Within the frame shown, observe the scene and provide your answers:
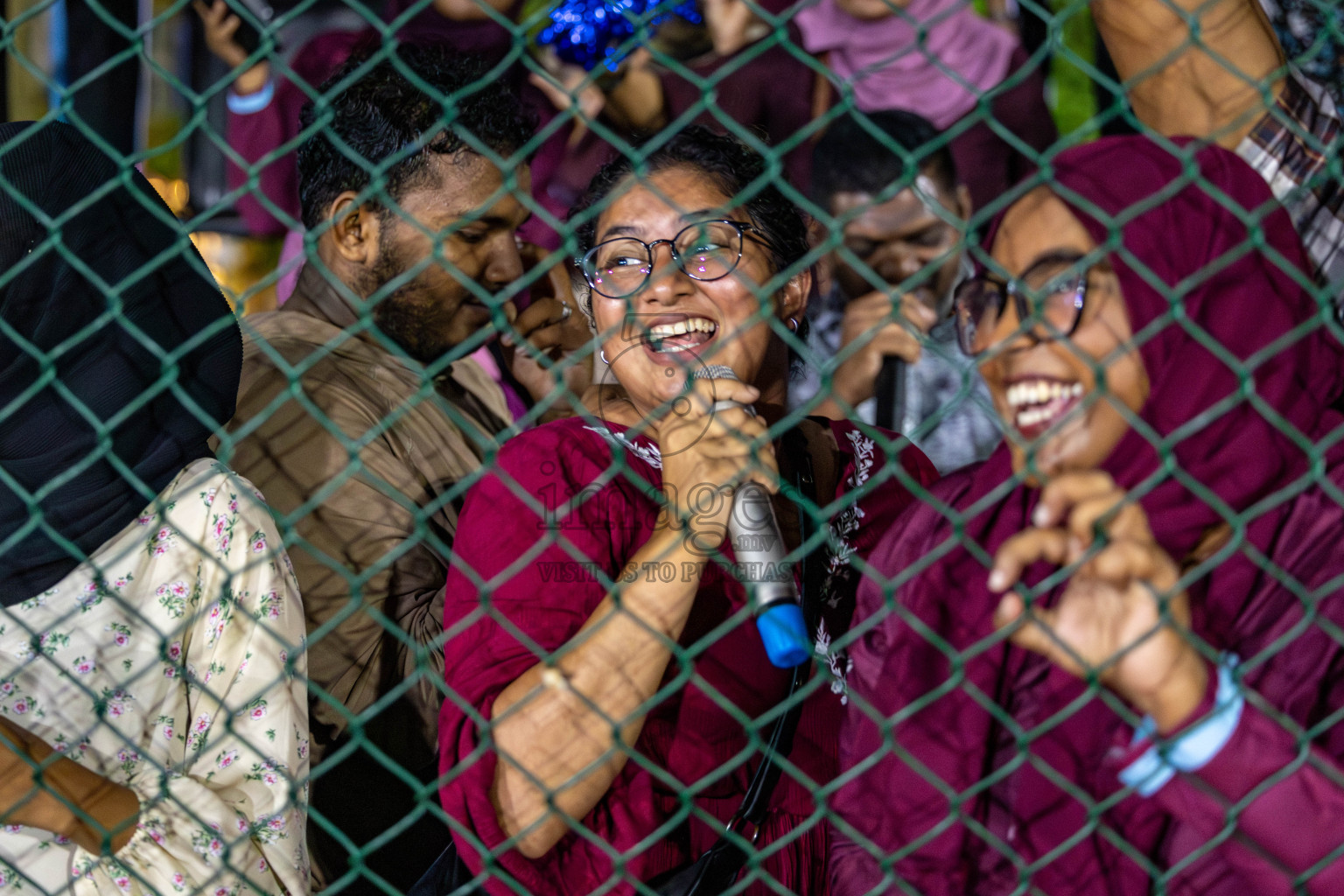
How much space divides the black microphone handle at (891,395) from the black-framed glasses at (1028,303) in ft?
4.78

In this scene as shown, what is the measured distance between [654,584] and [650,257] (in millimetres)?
557

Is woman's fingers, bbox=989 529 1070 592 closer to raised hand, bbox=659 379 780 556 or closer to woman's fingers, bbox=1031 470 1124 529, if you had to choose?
woman's fingers, bbox=1031 470 1124 529

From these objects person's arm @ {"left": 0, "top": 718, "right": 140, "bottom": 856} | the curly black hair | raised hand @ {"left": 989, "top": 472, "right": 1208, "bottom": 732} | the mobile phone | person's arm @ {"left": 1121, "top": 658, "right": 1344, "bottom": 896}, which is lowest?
the mobile phone

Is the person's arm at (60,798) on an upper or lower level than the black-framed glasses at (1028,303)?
lower

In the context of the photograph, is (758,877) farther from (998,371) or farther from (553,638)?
(998,371)

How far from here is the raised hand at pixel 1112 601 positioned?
1286mm

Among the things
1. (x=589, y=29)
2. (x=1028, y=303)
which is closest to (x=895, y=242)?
(x=589, y=29)

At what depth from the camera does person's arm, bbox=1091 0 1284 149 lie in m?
2.02

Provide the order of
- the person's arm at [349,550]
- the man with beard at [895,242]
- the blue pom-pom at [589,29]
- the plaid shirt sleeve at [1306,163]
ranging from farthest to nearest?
the man with beard at [895,242] → the blue pom-pom at [589,29] → the person's arm at [349,550] → the plaid shirt sleeve at [1306,163]

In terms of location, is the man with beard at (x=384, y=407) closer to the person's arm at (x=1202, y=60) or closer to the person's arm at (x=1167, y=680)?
the person's arm at (x=1167, y=680)

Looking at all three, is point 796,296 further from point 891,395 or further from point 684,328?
point 891,395

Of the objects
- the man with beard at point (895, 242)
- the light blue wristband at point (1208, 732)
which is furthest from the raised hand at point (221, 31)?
the light blue wristband at point (1208, 732)

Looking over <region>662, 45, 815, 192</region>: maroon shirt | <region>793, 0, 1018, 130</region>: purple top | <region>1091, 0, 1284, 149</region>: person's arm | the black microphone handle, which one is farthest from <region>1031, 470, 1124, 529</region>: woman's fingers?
<region>793, 0, 1018, 130</region>: purple top

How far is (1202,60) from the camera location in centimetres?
204
